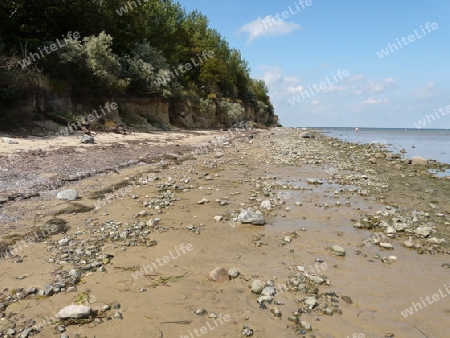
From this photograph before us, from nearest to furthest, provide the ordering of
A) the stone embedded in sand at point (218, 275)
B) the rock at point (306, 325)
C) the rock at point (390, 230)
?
the rock at point (306, 325), the stone embedded in sand at point (218, 275), the rock at point (390, 230)

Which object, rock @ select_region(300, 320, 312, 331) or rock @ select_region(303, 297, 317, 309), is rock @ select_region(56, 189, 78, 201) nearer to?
rock @ select_region(303, 297, 317, 309)

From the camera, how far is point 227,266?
4.87 m

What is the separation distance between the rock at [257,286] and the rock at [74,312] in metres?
2.23

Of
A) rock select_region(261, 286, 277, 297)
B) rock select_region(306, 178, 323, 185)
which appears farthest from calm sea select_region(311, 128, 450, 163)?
rock select_region(261, 286, 277, 297)

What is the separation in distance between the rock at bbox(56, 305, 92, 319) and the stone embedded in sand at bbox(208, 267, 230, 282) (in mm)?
1788

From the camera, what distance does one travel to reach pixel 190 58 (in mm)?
43312

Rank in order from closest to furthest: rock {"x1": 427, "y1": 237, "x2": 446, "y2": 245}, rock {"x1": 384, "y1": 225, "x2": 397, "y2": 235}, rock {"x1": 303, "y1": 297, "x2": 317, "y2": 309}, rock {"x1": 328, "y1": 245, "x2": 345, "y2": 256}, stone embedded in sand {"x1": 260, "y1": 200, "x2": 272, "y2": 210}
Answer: rock {"x1": 303, "y1": 297, "x2": 317, "y2": 309}, rock {"x1": 328, "y1": 245, "x2": 345, "y2": 256}, rock {"x1": 427, "y1": 237, "x2": 446, "y2": 245}, rock {"x1": 384, "y1": 225, "x2": 397, "y2": 235}, stone embedded in sand {"x1": 260, "y1": 200, "x2": 272, "y2": 210}

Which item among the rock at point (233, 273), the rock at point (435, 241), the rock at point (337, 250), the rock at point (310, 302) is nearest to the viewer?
the rock at point (310, 302)

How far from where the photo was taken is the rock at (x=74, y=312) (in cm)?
333

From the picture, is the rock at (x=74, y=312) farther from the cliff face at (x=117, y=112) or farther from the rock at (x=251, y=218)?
the cliff face at (x=117, y=112)

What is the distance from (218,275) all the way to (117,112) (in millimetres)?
21239

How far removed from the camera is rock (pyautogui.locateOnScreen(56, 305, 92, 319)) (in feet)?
10.9

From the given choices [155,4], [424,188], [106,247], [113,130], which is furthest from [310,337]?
[155,4]

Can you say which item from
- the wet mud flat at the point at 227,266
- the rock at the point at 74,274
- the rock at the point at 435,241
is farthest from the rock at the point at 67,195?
the rock at the point at 435,241
